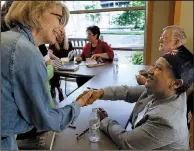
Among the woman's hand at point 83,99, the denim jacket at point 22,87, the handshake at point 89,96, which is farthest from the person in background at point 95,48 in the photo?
→ the denim jacket at point 22,87

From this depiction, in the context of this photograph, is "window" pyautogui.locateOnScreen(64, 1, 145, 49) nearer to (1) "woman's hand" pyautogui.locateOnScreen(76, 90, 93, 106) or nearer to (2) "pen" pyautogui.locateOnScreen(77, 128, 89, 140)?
(1) "woman's hand" pyautogui.locateOnScreen(76, 90, 93, 106)

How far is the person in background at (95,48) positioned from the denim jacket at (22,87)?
2.05m

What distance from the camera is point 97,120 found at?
1.14 meters

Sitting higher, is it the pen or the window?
the window

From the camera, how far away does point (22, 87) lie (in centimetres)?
67

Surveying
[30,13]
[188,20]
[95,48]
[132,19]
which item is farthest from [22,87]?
[95,48]

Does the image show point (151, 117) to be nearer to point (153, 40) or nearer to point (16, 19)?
point (16, 19)

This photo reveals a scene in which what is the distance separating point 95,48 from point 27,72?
228 cm

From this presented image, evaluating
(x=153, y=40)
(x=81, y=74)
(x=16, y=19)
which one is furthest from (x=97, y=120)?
(x=81, y=74)

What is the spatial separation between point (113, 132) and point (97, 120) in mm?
156

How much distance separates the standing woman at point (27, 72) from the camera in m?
0.65

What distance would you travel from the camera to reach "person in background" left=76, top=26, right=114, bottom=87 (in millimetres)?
2781

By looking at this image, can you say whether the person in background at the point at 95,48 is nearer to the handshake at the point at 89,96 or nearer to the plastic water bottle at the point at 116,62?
the plastic water bottle at the point at 116,62

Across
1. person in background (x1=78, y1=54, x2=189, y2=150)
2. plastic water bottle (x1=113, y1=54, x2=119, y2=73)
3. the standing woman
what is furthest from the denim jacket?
plastic water bottle (x1=113, y1=54, x2=119, y2=73)
